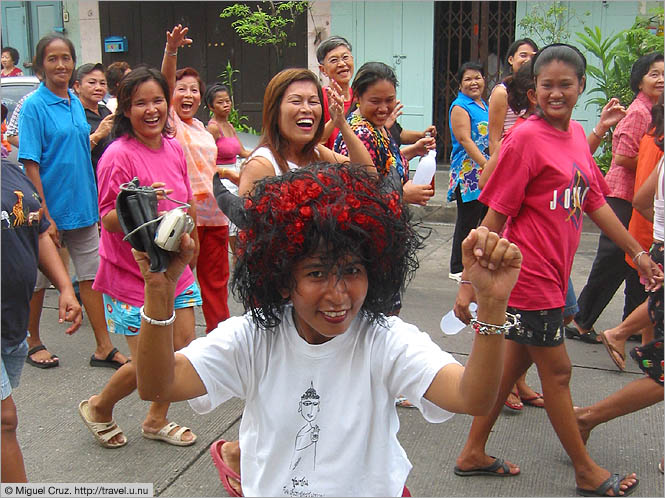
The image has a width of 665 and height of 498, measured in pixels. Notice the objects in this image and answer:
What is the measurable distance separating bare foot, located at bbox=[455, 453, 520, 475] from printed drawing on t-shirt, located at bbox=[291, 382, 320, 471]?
1732 mm

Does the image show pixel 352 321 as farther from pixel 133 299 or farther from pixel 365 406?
pixel 133 299

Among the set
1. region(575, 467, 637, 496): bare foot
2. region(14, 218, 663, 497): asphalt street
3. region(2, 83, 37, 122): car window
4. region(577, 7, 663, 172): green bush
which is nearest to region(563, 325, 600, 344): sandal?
region(14, 218, 663, 497): asphalt street

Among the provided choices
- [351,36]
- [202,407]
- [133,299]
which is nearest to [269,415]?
[202,407]

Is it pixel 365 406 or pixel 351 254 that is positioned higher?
pixel 351 254

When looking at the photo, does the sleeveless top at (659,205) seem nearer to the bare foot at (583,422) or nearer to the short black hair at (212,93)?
the bare foot at (583,422)

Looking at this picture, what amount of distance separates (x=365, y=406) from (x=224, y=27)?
12481 mm

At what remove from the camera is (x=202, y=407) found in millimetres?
2045

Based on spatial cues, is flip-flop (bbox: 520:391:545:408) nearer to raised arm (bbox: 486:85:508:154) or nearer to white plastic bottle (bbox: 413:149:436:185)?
white plastic bottle (bbox: 413:149:436:185)

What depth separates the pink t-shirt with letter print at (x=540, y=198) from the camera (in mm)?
3242

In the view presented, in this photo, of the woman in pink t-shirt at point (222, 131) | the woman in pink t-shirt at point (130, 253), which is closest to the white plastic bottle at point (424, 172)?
the woman in pink t-shirt at point (130, 253)

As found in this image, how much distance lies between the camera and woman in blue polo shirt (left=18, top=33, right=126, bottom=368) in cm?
492

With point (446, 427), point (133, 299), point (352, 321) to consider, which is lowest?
point (446, 427)

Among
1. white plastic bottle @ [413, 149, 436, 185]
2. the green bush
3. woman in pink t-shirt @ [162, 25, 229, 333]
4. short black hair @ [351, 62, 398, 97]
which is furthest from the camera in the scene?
the green bush

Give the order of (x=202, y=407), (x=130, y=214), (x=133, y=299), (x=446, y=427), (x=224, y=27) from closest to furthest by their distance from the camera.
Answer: (x=130, y=214) < (x=202, y=407) < (x=133, y=299) < (x=446, y=427) < (x=224, y=27)
